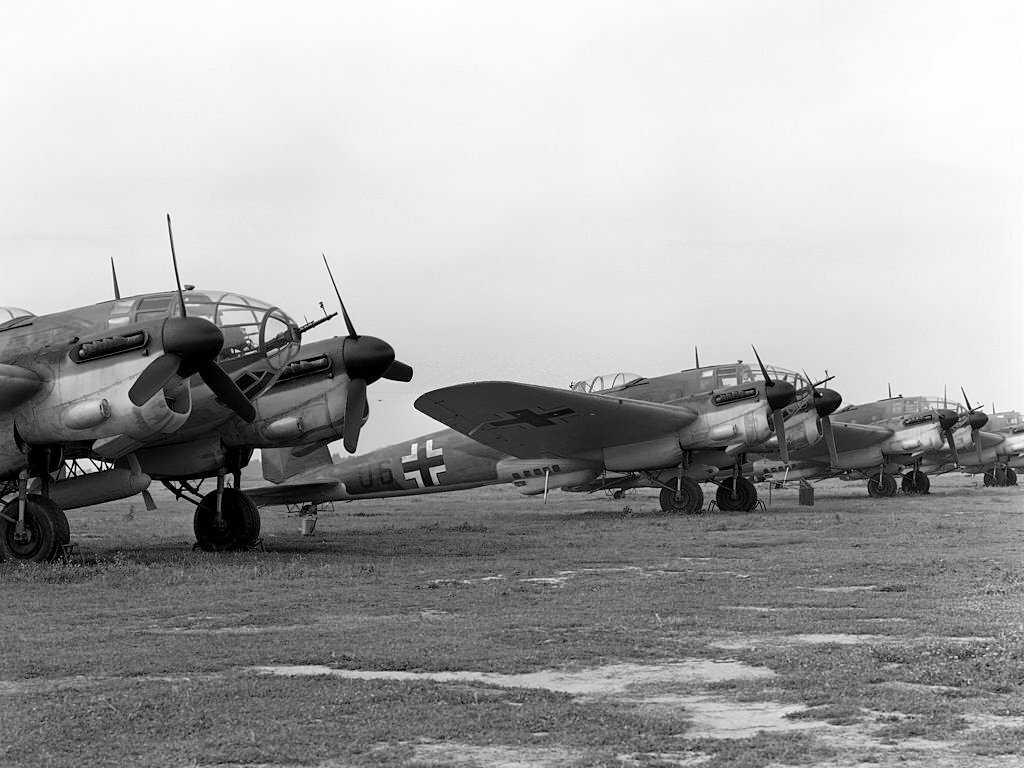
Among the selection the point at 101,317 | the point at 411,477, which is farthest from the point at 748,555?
the point at 411,477

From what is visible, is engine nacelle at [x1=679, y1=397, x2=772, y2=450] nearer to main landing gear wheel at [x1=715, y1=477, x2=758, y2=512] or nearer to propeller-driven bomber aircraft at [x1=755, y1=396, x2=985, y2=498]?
main landing gear wheel at [x1=715, y1=477, x2=758, y2=512]

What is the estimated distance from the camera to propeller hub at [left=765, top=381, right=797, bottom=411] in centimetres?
2870

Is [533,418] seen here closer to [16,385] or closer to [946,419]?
[16,385]

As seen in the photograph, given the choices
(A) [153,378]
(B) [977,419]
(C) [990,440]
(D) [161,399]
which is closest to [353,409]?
(D) [161,399]

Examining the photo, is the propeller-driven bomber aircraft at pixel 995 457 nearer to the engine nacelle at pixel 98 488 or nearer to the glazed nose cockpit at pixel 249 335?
the glazed nose cockpit at pixel 249 335

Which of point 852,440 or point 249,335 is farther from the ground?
point 249,335

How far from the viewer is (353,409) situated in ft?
58.5

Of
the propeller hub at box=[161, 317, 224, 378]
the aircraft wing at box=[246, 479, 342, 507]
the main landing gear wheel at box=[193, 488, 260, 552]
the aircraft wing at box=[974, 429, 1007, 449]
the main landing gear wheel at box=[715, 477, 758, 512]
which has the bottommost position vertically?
the main landing gear wheel at box=[715, 477, 758, 512]

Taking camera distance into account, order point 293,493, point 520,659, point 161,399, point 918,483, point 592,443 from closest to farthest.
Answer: point 520,659 < point 161,399 < point 293,493 < point 592,443 < point 918,483

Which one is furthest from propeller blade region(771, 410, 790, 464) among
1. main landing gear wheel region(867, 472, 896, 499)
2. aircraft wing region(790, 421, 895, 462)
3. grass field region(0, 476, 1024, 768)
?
main landing gear wheel region(867, 472, 896, 499)

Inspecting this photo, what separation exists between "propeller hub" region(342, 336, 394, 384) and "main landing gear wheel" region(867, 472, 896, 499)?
28.3 m

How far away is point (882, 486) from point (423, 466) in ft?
66.1

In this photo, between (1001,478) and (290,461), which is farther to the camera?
(1001,478)

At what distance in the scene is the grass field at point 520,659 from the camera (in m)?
5.61
